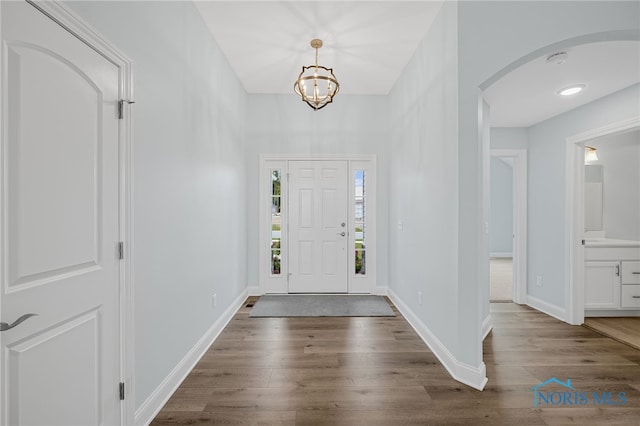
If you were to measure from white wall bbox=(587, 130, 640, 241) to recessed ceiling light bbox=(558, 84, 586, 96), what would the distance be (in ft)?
4.29

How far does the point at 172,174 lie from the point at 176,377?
1472 millimetres

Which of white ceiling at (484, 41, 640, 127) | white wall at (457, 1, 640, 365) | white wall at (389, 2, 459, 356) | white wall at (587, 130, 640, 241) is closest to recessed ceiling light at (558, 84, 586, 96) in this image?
white ceiling at (484, 41, 640, 127)

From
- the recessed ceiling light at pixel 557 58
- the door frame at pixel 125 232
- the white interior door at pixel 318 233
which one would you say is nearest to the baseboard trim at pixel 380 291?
the white interior door at pixel 318 233

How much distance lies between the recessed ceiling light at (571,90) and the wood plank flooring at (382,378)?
2.50 m

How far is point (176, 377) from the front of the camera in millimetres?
2143

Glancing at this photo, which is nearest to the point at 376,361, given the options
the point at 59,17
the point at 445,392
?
the point at 445,392

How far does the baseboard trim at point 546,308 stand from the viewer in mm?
3500

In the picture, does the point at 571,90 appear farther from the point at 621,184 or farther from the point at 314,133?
the point at 314,133

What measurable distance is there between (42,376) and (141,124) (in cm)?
130

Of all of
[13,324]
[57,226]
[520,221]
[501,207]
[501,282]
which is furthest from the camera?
[501,207]

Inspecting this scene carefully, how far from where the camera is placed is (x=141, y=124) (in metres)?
1.73

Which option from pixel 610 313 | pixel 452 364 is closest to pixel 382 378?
pixel 452 364

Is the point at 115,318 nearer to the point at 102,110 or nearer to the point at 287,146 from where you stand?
the point at 102,110

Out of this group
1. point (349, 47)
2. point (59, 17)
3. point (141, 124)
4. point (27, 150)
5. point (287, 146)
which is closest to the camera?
point (27, 150)
